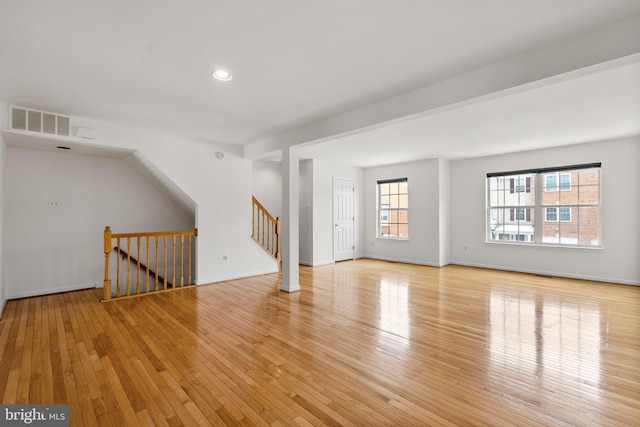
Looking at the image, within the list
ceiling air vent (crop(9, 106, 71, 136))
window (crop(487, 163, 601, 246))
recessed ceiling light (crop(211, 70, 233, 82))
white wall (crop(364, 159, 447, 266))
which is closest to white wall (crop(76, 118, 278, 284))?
ceiling air vent (crop(9, 106, 71, 136))

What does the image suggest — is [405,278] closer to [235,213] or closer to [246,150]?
[235,213]

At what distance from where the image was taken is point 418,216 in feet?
24.4

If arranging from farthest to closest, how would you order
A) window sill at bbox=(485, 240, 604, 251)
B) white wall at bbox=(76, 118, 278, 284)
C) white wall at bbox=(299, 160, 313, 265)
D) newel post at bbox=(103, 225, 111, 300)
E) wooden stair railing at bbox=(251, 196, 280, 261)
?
white wall at bbox=(299, 160, 313, 265)
wooden stair railing at bbox=(251, 196, 280, 261)
window sill at bbox=(485, 240, 604, 251)
white wall at bbox=(76, 118, 278, 284)
newel post at bbox=(103, 225, 111, 300)

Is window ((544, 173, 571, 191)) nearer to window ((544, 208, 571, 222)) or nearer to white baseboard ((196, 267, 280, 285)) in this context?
window ((544, 208, 571, 222))

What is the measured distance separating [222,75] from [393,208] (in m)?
6.11

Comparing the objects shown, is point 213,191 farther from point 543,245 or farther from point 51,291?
point 543,245

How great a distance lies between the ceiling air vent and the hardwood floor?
2324 mm

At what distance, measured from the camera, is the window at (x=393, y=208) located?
7828 millimetres

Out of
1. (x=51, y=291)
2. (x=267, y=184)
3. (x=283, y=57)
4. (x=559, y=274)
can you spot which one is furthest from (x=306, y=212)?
(x=559, y=274)

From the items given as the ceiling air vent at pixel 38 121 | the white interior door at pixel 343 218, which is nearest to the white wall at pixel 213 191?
the ceiling air vent at pixel 38 121

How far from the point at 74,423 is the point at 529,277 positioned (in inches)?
271

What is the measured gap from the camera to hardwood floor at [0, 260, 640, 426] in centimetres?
191

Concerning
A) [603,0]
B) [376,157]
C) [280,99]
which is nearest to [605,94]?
[603,0]

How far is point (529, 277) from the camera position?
5863 mm
